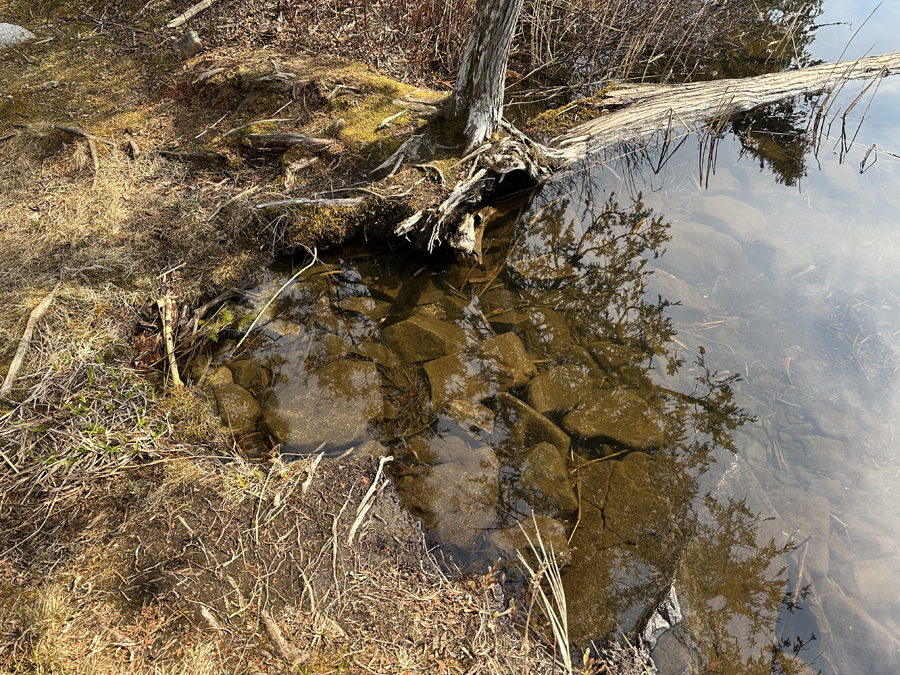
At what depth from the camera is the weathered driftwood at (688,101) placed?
495cm

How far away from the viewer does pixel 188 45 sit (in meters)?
4.76

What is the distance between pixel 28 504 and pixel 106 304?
1327mm

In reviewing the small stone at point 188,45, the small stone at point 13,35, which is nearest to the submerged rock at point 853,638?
the small stone at point 188,45

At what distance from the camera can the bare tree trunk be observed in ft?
11.6

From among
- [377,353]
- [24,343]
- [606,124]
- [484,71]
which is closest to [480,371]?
[377,353]

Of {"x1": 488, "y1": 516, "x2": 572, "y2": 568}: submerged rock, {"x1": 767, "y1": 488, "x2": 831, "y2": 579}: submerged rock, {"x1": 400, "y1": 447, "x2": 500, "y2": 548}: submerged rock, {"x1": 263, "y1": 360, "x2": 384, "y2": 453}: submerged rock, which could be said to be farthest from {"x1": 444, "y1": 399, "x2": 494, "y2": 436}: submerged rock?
{"x1": 767, "y1": 488, "x2": 831, "y2": 579}: submerged rock

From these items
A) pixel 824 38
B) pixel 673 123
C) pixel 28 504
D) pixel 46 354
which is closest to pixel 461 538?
pixel 28 504

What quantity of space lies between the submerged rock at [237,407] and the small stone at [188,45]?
3.84 metres

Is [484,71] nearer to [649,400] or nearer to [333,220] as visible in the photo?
[333,220]

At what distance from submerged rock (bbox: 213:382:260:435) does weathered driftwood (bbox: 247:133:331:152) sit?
224cm

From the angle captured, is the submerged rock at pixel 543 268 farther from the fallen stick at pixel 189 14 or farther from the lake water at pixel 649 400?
the fallen stick at pixel 189 14

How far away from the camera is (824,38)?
795cm

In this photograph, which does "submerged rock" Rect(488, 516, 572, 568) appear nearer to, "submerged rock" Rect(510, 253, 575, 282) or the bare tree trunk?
"submerged rock" Rect(510, 253, 575, 282)

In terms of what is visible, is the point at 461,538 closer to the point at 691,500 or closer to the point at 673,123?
the point at 691,500
